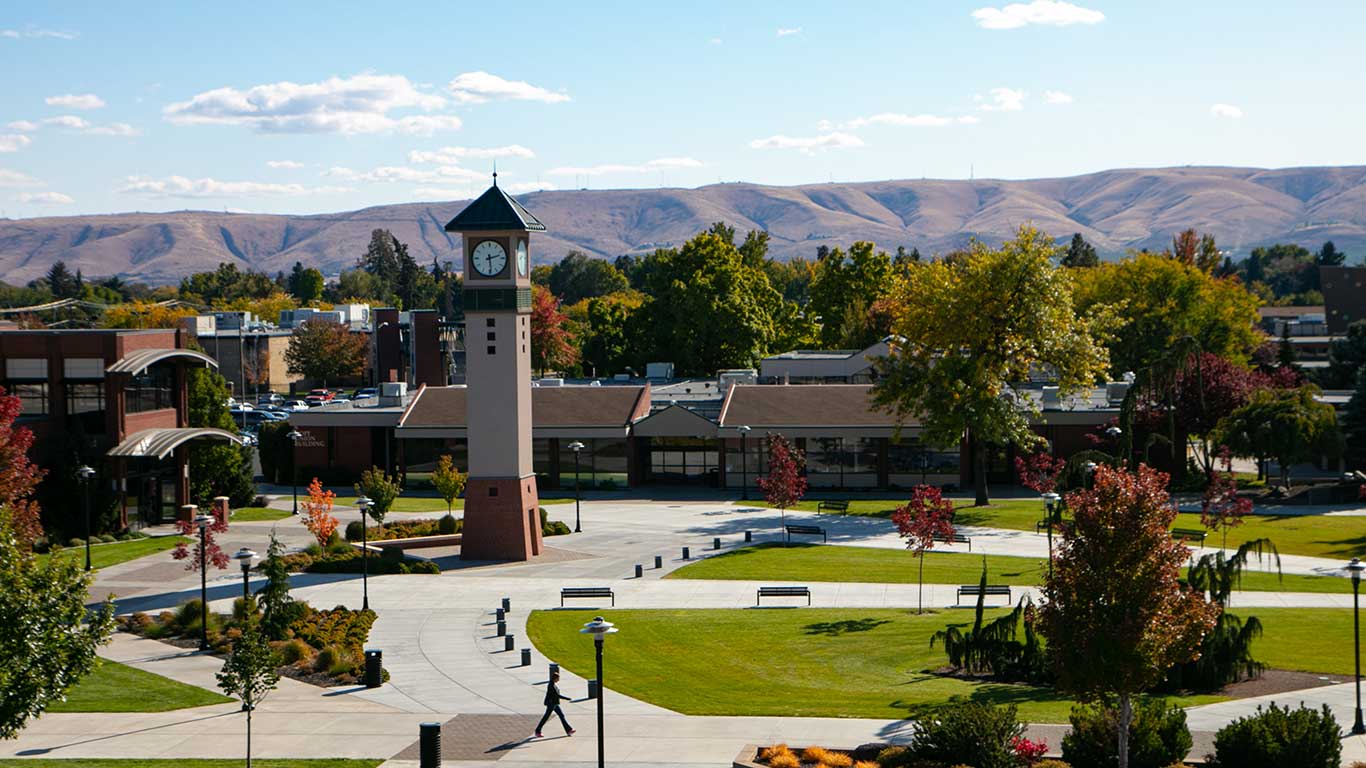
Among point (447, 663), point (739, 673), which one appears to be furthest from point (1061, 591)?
point (447, 663)

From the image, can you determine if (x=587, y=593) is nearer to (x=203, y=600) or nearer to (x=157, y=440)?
(x=203, y=600)

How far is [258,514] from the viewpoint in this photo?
62.7 metres

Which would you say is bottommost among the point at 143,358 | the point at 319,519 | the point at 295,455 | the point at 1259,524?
the point at 1259,524

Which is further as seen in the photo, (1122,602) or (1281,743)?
(1281,743)

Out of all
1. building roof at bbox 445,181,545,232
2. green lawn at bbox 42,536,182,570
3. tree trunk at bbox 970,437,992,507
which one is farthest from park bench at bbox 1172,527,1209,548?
green lawn at bbox 42,536,182,570

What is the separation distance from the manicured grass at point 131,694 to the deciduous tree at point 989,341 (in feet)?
124

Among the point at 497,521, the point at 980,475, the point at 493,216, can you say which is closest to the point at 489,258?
the point at 493,216

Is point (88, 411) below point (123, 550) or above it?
above

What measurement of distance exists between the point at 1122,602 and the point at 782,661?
13456 mm

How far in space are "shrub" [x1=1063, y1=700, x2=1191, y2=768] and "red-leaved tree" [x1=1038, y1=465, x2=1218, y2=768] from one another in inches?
45.0

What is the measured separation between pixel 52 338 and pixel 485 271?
1923 cm

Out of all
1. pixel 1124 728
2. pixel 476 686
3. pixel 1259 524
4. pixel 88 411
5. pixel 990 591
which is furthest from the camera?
pixel 88 411

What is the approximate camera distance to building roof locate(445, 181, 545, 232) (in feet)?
167

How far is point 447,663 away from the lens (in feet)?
114
